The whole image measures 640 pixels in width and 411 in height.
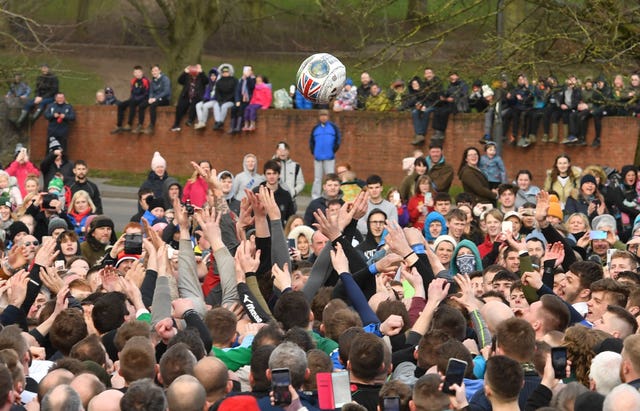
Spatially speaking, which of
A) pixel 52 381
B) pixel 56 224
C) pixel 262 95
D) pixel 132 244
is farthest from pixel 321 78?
pixel 262 95

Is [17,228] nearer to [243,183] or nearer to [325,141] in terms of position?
[243,183]

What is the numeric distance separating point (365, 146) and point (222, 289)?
801 inches

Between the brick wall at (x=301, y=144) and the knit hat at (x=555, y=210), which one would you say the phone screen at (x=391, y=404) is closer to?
the knit hat at (x=555, y=210)

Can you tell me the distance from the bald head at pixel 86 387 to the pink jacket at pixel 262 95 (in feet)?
79.5

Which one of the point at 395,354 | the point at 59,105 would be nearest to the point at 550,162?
the point at 59,105

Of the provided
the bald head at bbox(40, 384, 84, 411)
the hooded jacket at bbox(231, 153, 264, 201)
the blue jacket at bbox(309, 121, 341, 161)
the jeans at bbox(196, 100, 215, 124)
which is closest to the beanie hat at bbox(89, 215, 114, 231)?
the hooded jacket at bbox(231, 153, 264, 201)

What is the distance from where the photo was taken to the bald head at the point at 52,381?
25.5ft

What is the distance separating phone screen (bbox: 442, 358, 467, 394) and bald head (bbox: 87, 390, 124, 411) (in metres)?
1.82

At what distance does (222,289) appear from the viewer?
11.3 m

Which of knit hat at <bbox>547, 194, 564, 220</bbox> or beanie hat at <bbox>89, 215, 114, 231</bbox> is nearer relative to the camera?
beanie hat at <bbox>89, 215, 114, 231</bbox>

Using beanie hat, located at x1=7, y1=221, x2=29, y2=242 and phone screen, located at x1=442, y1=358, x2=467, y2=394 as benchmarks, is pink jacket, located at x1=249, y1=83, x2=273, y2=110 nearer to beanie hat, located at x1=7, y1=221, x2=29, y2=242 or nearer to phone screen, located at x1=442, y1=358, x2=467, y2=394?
beanie hat, located at x1=7, y1=221, x2=29, y2=242

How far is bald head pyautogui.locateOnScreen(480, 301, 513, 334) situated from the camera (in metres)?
9.12

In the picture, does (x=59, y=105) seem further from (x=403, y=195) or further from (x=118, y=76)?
(x=403, y=195)

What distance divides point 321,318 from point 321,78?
500 cm
